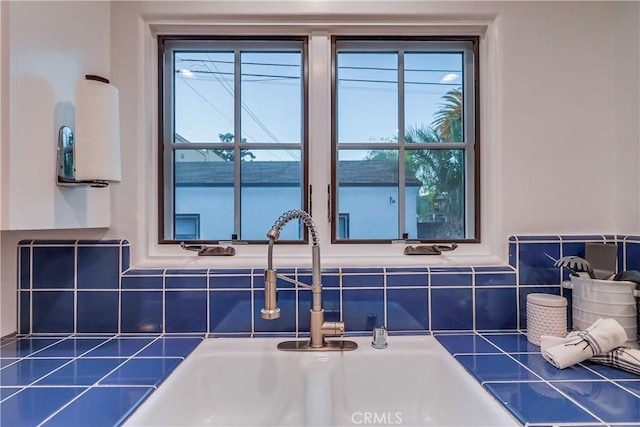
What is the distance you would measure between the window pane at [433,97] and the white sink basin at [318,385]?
0.75 meters

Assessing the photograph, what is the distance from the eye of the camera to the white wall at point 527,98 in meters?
1.18

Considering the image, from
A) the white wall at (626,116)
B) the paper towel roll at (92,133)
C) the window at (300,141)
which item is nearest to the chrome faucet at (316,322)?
the window at (300,141)

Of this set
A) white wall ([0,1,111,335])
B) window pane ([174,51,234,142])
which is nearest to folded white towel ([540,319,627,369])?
window pane ([174,51,234,142])

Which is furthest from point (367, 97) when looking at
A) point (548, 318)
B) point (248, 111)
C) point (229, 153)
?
point (548, 318)

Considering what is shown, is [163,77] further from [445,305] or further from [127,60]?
[445,305]

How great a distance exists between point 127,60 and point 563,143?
58.9 inches

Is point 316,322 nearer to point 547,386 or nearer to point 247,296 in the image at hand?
point 247,296

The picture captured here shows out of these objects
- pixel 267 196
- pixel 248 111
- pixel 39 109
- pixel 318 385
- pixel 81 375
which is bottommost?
pixel 318 385

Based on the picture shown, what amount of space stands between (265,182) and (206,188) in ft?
0.72

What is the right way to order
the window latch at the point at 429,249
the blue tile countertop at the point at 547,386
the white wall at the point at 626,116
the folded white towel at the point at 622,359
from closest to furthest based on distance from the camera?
the blue tile countertop at the point at 547,386
the folded white towel at the point at 622,359
the white wall at the point at 626,116
the window latch at the point at 429,249

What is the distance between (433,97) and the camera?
4.32 ft

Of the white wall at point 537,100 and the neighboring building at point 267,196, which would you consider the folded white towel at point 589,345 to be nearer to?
the white wall at point 537,100

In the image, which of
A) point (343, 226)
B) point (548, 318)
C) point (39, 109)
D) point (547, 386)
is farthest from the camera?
point (343, 226)

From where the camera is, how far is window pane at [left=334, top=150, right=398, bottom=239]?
1.29 metres
